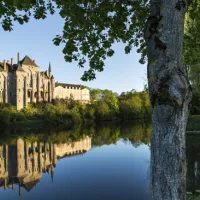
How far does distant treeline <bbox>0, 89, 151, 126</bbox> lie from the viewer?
53.2 m

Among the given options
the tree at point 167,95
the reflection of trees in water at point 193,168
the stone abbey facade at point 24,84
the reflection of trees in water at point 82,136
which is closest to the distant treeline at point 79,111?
the stone abbey facade at point 24,84

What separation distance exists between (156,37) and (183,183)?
154cm

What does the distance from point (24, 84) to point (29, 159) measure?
4978cm

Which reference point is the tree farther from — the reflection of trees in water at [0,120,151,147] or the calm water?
the reflection of trees in water at [0,120,151,147]

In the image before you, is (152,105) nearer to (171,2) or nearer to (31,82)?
(171,2)

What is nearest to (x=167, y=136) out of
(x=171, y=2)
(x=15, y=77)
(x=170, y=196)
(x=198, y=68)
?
(x=170, y=196)

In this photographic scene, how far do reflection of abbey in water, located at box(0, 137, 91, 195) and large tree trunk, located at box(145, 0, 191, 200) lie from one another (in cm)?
1514

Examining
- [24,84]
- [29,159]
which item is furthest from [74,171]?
[24,84]

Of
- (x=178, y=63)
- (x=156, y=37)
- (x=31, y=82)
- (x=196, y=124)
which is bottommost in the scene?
(x=196, y=124)

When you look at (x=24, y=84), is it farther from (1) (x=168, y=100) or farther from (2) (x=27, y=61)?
(1) (x=168, y=100)

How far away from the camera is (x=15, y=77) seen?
6906cm

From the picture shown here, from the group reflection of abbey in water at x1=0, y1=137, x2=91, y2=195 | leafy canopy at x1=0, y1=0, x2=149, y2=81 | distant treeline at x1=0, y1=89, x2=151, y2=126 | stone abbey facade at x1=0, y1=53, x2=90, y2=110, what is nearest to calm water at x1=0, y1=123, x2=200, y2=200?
reflection of abbey in water at x1=0, y1=137, x2=91, y2=195

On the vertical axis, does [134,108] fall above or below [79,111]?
above

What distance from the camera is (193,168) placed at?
45.3 ft
